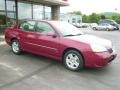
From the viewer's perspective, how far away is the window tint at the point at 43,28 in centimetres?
758

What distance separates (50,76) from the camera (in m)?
6.22

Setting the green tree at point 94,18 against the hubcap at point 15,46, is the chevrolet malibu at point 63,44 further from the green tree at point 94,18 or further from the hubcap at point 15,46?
the green tree at point 94,18

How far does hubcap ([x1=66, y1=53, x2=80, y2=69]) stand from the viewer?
6.75 metres

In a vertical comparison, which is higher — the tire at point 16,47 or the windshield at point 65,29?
the windshield at point 65,29

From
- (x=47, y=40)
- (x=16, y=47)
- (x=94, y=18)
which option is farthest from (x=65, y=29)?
(x=94, y=18)

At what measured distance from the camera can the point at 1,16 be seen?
17.1 m

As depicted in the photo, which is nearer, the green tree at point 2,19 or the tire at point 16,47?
the tire at point 16,47

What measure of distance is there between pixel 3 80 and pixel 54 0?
15.7m

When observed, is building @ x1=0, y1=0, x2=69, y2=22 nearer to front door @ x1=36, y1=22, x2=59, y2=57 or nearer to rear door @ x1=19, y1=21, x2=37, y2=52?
rear door @ x1=19, y1=21, x2=37, y2=52

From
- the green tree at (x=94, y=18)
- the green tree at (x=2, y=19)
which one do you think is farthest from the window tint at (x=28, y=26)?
the green tree at (x=94, y=18)

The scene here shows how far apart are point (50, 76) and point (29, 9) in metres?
14.8

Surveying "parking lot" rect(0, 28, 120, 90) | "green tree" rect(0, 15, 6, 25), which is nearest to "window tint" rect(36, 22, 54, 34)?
"parking lot" rect(0, 28, 120, 90)

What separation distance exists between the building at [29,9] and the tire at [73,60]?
11587 mm

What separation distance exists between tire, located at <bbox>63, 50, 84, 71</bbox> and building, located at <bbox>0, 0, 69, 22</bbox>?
11587 mm
